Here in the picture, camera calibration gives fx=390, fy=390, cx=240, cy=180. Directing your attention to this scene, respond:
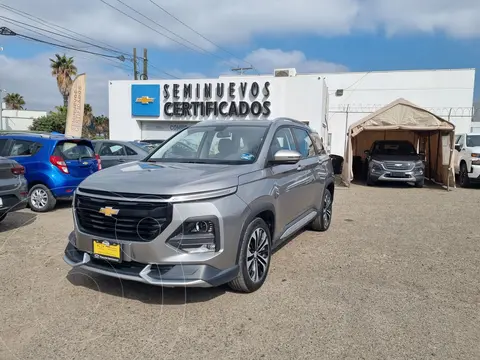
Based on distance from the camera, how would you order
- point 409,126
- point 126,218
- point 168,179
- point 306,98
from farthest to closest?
point 306,98 → point 409,126 → point 168,179 → point 126,218

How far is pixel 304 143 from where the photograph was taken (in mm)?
5871

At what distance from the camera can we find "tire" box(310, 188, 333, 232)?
6.56m

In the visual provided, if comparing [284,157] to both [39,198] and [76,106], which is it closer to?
[39,198]

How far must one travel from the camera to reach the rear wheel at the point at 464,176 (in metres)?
13.5

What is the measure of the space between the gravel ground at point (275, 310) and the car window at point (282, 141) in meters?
1.47

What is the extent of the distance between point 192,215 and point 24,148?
6.33 m

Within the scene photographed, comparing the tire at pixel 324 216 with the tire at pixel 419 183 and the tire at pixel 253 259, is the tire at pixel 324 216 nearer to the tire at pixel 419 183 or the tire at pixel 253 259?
the tire at pixel 253 259

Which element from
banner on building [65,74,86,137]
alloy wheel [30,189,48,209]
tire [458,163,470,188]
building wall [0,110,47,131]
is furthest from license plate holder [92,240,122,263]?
building wall [0,110,47,131]

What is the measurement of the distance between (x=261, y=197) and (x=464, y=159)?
12420 millimetres

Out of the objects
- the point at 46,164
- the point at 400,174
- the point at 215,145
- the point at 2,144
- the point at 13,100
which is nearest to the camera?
the point at 215,145

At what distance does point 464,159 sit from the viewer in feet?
45.1

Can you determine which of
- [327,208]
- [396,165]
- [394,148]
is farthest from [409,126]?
[327,208]

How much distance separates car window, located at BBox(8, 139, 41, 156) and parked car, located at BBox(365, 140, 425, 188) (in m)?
10.5

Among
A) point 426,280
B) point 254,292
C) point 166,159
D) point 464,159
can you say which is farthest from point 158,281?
point 464,159
